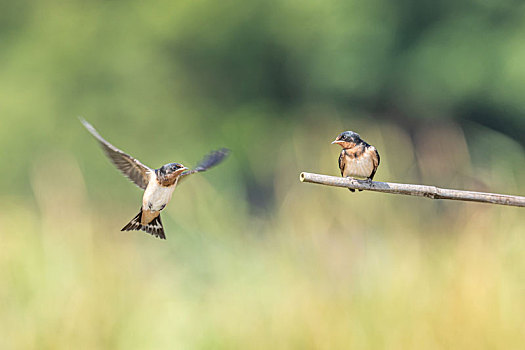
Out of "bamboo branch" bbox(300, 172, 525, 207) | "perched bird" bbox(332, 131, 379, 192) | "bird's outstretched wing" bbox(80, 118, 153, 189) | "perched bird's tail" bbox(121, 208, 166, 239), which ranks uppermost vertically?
"perched bird" bbox(332, 131, 379, 192)

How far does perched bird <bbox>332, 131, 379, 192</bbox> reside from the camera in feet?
6.33

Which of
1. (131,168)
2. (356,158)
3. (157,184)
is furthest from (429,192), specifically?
(131,168)

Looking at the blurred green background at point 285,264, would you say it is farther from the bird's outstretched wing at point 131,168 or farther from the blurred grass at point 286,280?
the bird's outstretched wing at point 131,168

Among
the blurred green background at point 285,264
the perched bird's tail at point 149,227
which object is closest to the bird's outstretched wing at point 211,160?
the perched bird's tail at point 149,227

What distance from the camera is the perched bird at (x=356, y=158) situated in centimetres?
193

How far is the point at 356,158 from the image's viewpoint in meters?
1.96

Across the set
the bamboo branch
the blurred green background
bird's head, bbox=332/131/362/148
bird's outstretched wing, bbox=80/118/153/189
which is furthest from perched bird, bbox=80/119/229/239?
the blurred green background

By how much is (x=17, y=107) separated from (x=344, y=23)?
5.66 metres

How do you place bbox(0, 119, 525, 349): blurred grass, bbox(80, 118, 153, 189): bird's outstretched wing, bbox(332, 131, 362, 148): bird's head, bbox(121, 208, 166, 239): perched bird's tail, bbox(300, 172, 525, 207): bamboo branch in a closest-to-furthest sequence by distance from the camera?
bbox(300, 172, 525, 207): bamboo branch, bbox(121, 208, 166, 239): perched bird's tail, bbox(80, 118, 153, 189): bird's outstretched wing, bbox(332, 131, 362, 148): bird's head, bbox(0, 119, 525, 349): blurred grass

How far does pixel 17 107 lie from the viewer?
41.7 feet

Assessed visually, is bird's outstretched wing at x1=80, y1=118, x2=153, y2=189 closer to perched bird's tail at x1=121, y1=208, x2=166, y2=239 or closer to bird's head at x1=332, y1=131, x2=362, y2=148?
perched bird's tail at x1=121, y1=208, x2=166, y2=239

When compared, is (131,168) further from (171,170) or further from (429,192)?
(429,192)

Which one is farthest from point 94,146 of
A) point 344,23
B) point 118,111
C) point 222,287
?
point 222,287

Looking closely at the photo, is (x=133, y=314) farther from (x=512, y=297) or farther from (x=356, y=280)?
(x=512, y=297)
